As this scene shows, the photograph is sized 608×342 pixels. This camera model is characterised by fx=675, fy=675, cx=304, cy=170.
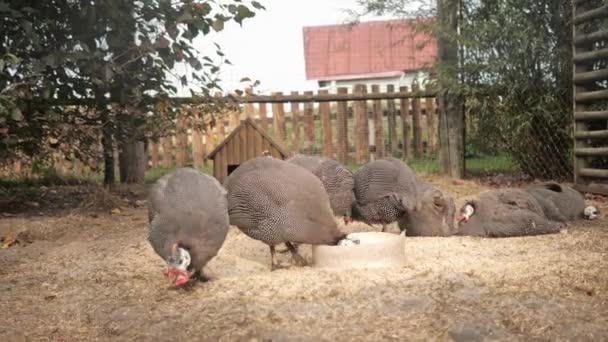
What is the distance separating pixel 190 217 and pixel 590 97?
534cm

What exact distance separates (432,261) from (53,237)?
3224 millimetres

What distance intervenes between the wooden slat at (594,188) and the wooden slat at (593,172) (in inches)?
4.1

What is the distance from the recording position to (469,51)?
28.9ft

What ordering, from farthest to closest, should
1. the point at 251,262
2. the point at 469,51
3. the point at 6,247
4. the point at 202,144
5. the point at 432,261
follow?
1. the point at 202,144
2. the point at 469,51
3. the point at 6,247
4. the point at 251,262
5. the point at 432,261

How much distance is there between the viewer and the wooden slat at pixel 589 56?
7062 millimetres

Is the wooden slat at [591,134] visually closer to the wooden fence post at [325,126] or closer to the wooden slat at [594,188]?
the wooden slat at [594,188]

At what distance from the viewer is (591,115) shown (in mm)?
7270

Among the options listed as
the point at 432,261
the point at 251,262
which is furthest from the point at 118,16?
the point at 432,261

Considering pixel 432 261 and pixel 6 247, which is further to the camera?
pixel 6 247

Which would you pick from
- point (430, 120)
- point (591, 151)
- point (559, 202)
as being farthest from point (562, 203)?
point (430, 120)

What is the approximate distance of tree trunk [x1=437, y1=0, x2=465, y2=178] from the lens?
8938 mm

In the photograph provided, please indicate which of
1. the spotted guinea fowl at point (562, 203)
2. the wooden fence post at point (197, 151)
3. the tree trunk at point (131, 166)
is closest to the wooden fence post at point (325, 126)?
the wooden fence post at point (197, 151)

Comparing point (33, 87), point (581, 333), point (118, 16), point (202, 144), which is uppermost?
point (118, 16)

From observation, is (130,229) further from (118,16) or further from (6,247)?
A: (118,16)
